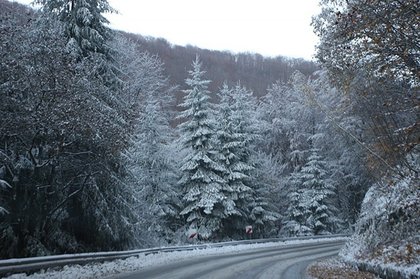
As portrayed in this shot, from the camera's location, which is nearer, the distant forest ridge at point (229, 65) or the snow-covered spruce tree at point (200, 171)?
the snow-covered spruce tree at point (200, 171)

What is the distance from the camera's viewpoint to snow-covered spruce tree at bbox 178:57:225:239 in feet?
95.3

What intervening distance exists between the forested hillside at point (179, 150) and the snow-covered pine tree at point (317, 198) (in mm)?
150

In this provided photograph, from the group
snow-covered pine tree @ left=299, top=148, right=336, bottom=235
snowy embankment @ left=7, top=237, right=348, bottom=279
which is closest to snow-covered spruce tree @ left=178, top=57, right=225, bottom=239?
snowy embankment @ left=7, top=237, right=348, bottom=279

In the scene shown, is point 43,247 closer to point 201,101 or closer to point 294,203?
point 201,101

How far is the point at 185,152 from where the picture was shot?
30.7 meters

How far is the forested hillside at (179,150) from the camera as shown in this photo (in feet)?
36.3

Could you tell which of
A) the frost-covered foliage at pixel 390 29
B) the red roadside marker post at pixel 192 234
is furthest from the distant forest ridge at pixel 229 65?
the frost-covered foliage at pixel 390 29

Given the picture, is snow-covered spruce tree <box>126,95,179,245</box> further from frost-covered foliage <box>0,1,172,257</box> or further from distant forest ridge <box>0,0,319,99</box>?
distant forest ridge <box>0,0,319,99</box>

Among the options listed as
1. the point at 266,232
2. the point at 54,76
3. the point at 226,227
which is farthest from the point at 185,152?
the point at 54,76

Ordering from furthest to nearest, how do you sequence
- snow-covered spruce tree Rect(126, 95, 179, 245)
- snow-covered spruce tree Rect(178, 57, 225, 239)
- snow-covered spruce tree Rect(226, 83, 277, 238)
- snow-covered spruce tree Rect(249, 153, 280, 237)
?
snow-covered spruce tree Rect(249, 153, 280, 237), snow-covered spruce tree Rect(226, 83, 277, 238), snow-covered spruce tree Rect(178, 57, 225, 239), snow-covered spruce tree Rect(126, 95, 179, 245)

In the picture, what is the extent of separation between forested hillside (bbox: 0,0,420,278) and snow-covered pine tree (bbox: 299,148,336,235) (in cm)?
15

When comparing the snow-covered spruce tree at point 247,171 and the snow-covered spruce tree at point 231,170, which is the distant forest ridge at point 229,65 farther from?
the snow-covered spruce tree at point 231,170

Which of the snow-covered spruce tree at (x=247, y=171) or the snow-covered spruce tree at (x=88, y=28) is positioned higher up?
the snow-covered spruce tree at (x=88, y=28)

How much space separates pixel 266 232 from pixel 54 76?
89.5 feet
